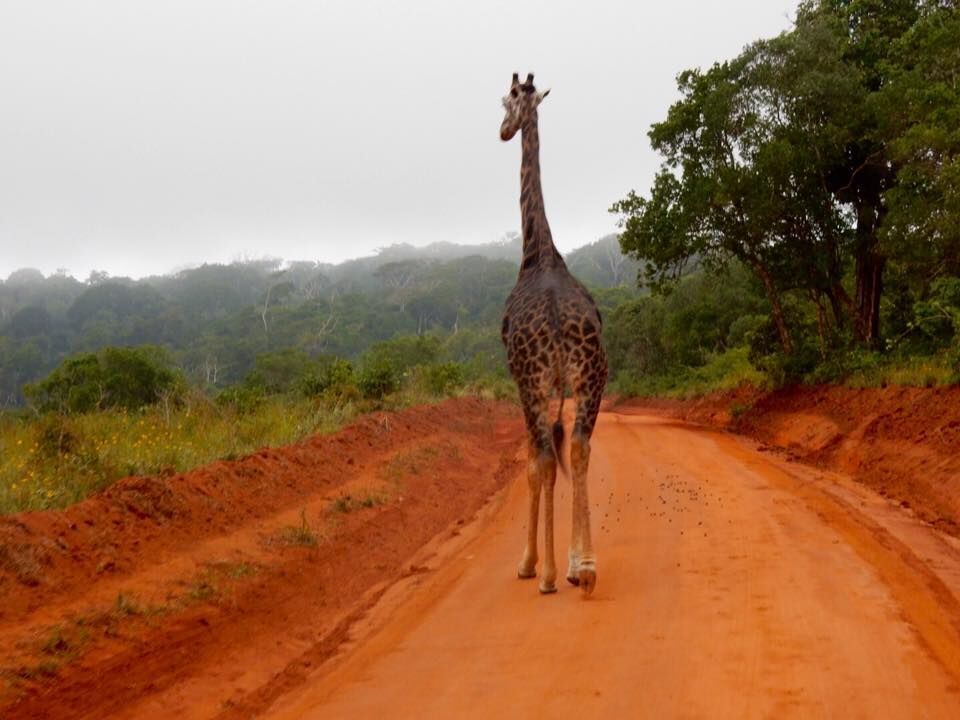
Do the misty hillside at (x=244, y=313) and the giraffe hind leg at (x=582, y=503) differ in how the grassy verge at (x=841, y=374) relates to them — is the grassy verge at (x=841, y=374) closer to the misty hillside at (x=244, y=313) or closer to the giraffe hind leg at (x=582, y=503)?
the giraffe hind leg at (x=582, y=503)

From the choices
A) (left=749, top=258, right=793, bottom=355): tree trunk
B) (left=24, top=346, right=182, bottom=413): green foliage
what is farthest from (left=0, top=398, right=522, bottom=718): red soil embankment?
(left=24, top=346, right=182, bottom=413): green foliage

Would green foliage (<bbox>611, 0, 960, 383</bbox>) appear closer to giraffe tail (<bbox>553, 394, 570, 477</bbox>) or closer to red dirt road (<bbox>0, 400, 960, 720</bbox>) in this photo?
red dirt road (<bbox>0, 400, 960, 720</bbox>)

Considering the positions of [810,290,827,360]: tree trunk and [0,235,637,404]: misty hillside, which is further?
[0,235,637,404]: misty hillside

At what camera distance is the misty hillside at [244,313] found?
212 feet

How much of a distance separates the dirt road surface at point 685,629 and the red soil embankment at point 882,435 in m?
1.06

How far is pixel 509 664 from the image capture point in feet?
14.6

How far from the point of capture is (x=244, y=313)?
253ft

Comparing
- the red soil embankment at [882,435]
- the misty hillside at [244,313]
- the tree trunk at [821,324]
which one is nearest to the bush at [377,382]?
the red soil embankment at [882,435]

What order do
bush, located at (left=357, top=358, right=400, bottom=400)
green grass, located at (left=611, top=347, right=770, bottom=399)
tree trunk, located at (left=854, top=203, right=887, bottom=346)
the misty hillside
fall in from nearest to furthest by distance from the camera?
tree trunk, located at (left=854, top=203, right=887, bottom=346), bush, located at (left=357, top=358, right=400, bottom=400), green grass, located at (left=611, top=347, right=770, bottom=399), the misty hillside

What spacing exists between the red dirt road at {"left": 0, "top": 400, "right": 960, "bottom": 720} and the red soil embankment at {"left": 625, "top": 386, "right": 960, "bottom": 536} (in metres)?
0.59

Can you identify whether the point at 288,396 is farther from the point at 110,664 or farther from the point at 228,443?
the point at 110,664

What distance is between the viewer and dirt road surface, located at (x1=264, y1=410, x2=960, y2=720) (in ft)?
12.5

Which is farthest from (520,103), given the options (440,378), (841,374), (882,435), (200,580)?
(440,378)

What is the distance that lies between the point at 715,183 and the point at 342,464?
1166 cm
